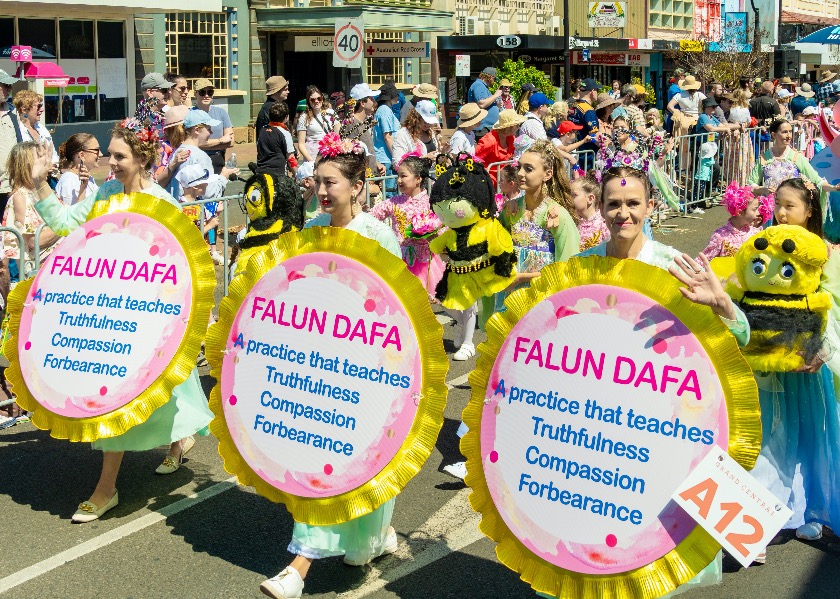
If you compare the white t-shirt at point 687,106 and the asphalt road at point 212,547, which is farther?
the white t-shirt at point 687,106

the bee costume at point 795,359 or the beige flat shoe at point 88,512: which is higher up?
the bee costume at point 795,359

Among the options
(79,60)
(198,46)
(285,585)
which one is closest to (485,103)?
(285,585)

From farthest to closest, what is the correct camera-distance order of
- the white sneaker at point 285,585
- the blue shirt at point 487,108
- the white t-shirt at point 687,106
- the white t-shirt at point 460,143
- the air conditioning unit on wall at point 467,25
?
the air conditioning unit on wall at point 467,25, the white t-shirt at point 687,106, the blue shirt at point 487,108, the white t-shirt at point 460,143, the white sneaker at point 285,585

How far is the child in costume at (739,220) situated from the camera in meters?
7.44

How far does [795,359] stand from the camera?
511cm

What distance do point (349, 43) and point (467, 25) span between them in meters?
28.0

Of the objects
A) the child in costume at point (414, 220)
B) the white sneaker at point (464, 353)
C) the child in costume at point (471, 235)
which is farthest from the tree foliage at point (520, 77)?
the child in costume at point (471, 235)

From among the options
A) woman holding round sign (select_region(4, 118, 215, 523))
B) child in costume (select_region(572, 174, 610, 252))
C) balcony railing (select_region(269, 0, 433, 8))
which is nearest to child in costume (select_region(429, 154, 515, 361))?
child in costume (select_region(572, 174, 610, 252))

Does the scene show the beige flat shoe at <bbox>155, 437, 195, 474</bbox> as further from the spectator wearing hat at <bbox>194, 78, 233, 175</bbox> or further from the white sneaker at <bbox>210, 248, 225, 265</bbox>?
the spectator wearing hat at <bbox>194, 78, 233, 175</bbox>

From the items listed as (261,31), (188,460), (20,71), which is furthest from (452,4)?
(188,460)

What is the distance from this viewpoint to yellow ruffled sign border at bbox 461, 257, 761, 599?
3.94 meters

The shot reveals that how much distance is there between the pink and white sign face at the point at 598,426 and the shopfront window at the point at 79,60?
68.3 ft

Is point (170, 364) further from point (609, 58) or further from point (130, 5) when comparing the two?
point (609, 58)

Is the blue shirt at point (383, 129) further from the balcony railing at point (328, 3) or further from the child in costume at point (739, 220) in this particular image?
the balcony railing at point (328, 3)
